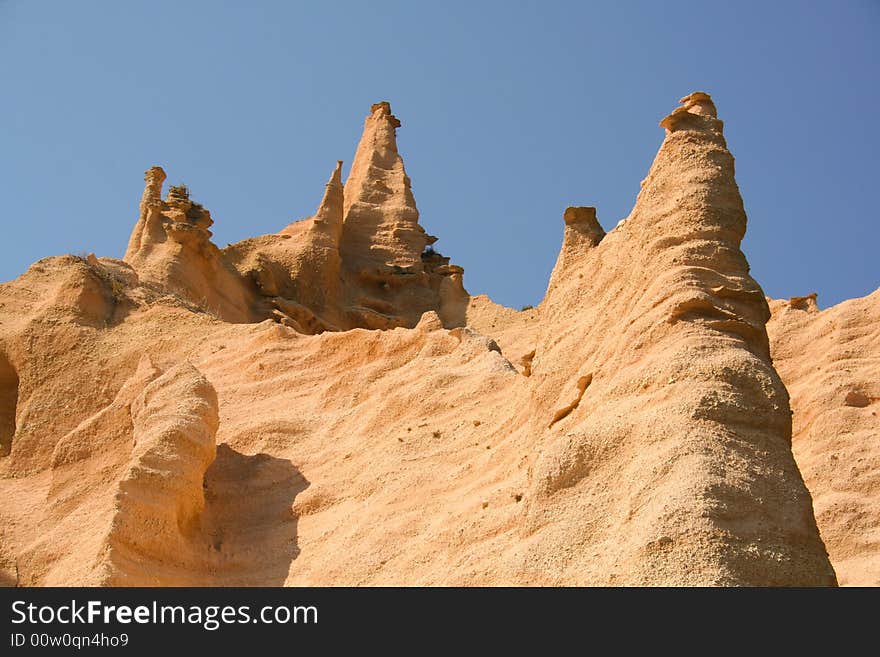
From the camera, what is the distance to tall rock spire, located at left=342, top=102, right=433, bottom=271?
1233 inches

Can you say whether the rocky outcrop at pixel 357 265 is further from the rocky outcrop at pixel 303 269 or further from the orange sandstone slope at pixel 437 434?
the orange sandstone slope at pixel 437 434

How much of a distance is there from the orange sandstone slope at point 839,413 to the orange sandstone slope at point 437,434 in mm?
3845

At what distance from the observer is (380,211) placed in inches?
1296

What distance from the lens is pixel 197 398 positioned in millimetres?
12492

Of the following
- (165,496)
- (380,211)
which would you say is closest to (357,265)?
(380,211)

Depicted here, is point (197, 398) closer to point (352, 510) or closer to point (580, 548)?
point (352, 510)

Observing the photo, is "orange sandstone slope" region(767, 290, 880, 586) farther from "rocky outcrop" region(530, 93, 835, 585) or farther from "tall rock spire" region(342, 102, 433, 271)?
"tall rock spire" region(342, 102, 433, 271)

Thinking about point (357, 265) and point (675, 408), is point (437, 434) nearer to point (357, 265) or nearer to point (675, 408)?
point (675, 408)

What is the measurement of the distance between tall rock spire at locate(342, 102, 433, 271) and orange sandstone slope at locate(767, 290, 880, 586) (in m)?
12.9

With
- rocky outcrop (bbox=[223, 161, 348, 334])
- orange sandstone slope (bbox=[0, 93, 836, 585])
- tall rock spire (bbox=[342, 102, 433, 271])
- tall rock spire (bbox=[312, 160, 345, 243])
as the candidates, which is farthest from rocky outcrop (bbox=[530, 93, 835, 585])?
tall rock spire (bbox=[342, 102, 433, 271])

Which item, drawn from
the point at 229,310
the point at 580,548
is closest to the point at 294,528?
the point at 580,548
